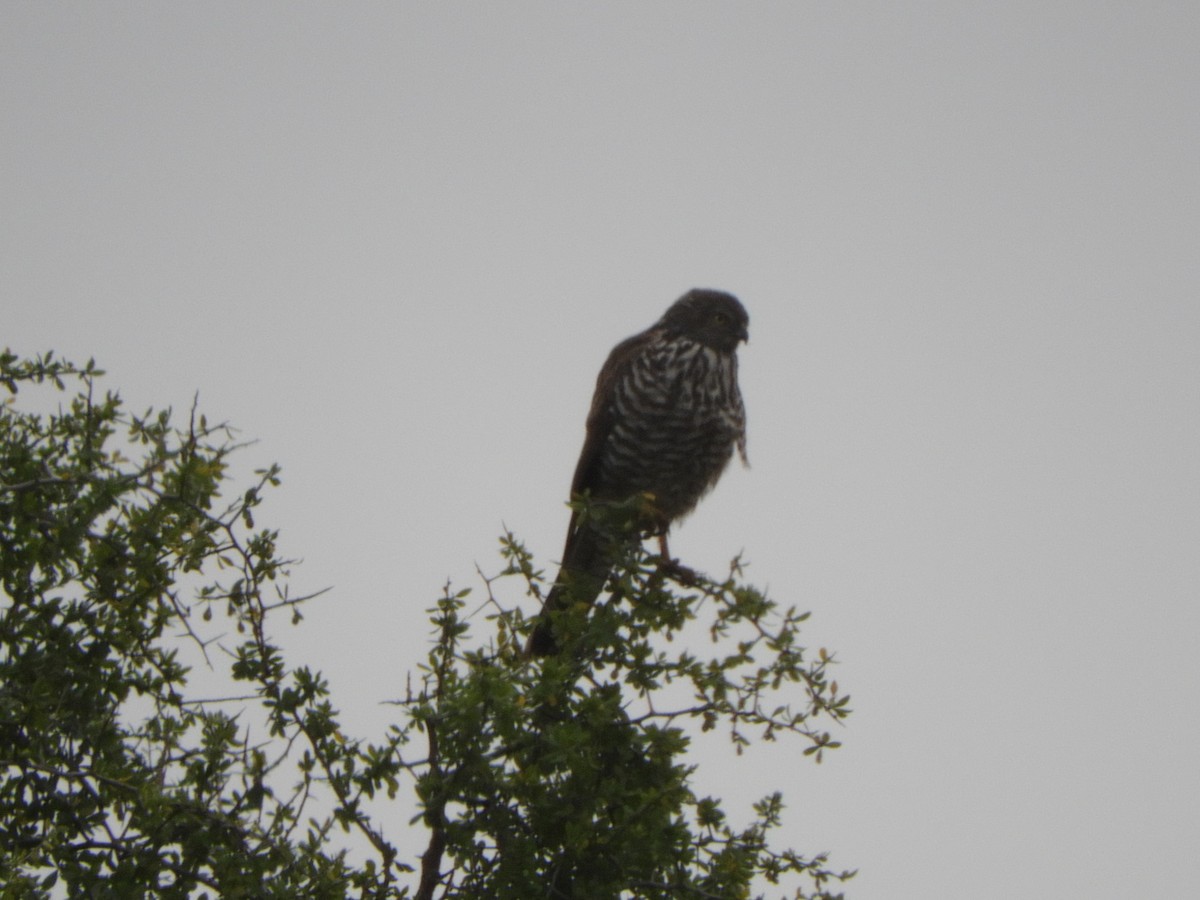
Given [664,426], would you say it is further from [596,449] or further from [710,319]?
[710,319]

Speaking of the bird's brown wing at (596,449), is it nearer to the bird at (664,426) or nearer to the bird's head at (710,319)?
the bird at (664,426)

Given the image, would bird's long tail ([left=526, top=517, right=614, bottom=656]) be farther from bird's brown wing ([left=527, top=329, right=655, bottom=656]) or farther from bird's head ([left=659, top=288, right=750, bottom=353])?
bird's head ([left=659, top=288, right=750, bottom=353])

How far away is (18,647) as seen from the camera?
3713 mm

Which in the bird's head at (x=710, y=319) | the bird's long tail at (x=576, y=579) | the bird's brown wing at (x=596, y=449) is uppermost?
the bird's head at (x=710, y=319)

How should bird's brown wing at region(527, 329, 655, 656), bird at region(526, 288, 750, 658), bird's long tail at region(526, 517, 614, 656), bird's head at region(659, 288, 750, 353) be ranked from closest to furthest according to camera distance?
bird's long tail at region(526, 517, 614, 656), bird's brown wing at region(527, 329, 655, 656), bird at region(526, 288, 750, 658), bird's head at region(659, 288, 750, 353)

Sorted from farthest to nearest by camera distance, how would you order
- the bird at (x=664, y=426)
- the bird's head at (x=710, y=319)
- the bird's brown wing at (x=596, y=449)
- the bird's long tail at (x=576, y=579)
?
1. the bird's head at (x=710, y=319)
2. the bird at (x=664, y=426)
3. the bird's brown wing at (x=596, y=449)
4. the bird's long tail at (x=576, y=579)

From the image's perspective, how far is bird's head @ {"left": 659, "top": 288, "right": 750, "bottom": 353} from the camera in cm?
671

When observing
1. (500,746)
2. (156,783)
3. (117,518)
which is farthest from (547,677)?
(117,518)

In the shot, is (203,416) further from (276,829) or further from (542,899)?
(542,899)

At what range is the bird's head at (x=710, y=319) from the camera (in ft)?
22.0

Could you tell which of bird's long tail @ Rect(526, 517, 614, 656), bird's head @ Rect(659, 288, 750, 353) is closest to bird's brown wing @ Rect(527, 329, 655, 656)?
bird's long tail @ Rect(526, 517, 614, 656)

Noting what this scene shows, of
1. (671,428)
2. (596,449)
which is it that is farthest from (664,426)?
(596,449)

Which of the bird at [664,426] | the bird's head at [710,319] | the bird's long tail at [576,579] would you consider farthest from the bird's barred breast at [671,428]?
the bird's long tail at [576,579]

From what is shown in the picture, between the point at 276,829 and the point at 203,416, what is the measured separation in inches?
45.6
